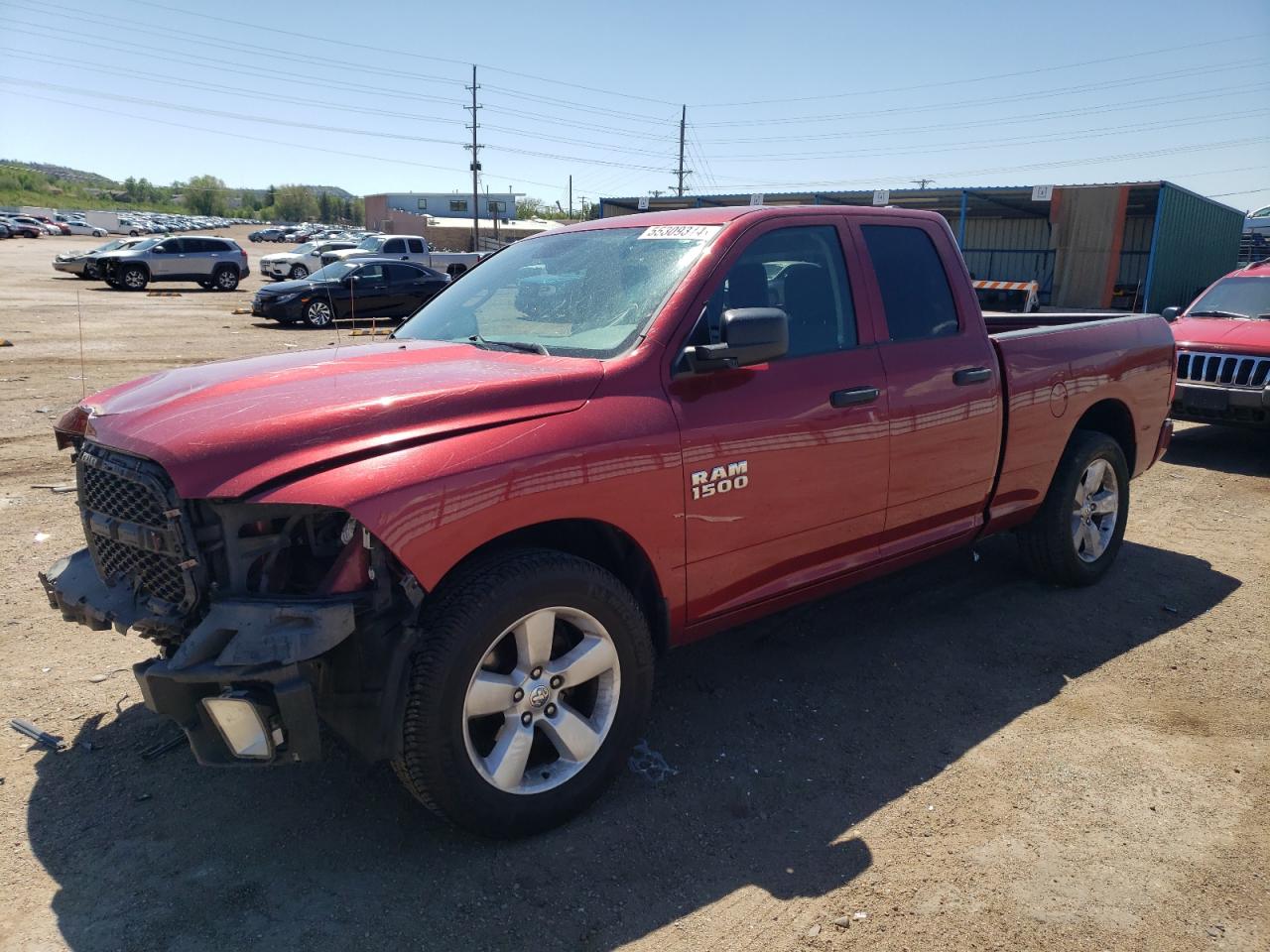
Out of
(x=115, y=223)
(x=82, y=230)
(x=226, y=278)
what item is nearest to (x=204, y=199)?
(x=115, y=223)

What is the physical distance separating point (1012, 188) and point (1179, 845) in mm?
26183

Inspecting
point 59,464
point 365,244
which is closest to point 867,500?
point 59,464

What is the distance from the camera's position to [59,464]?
750cm

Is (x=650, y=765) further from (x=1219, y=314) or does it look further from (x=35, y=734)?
(x=1219, y=314)

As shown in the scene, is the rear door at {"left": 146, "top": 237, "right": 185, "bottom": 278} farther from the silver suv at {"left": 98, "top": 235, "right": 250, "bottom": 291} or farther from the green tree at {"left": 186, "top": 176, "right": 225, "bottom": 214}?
the green tree at {"left": 186, "top": 176, "right": 225, "bottom": 214}

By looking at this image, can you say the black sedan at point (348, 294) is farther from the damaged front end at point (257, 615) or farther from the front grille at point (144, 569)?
the damaged front end at point (257, 615)

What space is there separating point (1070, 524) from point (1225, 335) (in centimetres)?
533

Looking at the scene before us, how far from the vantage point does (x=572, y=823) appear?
3162 mm

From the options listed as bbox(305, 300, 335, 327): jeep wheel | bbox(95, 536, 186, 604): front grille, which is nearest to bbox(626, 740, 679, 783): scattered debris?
bbox(95, 536, 186, 604): front grille

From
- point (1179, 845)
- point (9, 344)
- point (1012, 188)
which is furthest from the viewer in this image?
point (1012, 188)

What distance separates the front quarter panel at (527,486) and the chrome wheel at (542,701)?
1.09 ft

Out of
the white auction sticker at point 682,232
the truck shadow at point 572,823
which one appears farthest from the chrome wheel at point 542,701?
the white auction sticker at point 682,232

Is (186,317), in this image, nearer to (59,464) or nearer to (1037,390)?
(59,464)

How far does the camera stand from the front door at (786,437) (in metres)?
3.36
